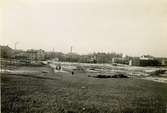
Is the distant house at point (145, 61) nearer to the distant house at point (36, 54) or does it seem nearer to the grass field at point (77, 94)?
the grass field at point (77, 94)

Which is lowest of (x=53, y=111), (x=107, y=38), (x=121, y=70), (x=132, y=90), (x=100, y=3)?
(x=53, y=111)

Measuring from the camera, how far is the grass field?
2.24 meters

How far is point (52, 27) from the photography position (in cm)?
243

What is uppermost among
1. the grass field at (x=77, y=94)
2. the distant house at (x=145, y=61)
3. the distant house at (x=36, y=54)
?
the distant house at (x=36, y=54)

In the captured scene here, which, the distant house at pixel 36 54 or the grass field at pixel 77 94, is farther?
the distant house at pixel 36 54

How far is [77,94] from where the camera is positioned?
2307mm

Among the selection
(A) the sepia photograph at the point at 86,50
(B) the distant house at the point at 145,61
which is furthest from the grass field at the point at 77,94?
(B) the distant house at the point at 145,61

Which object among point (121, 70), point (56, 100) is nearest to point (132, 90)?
point (121, 70)

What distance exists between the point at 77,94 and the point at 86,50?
1.48 ft

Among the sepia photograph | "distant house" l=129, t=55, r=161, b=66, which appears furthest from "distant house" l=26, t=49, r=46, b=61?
"distant house" l=129, t=55, r=161, b=66

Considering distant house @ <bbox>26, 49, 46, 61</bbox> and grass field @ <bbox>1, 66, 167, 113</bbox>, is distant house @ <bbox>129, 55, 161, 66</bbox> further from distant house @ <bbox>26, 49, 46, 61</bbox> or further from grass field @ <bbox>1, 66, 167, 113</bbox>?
distant house @ <bbox>26, 49, 46, 61</bbox>

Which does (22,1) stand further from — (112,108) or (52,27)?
(112,108)

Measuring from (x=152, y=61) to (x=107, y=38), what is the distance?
0.51m

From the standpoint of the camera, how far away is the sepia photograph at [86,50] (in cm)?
233
